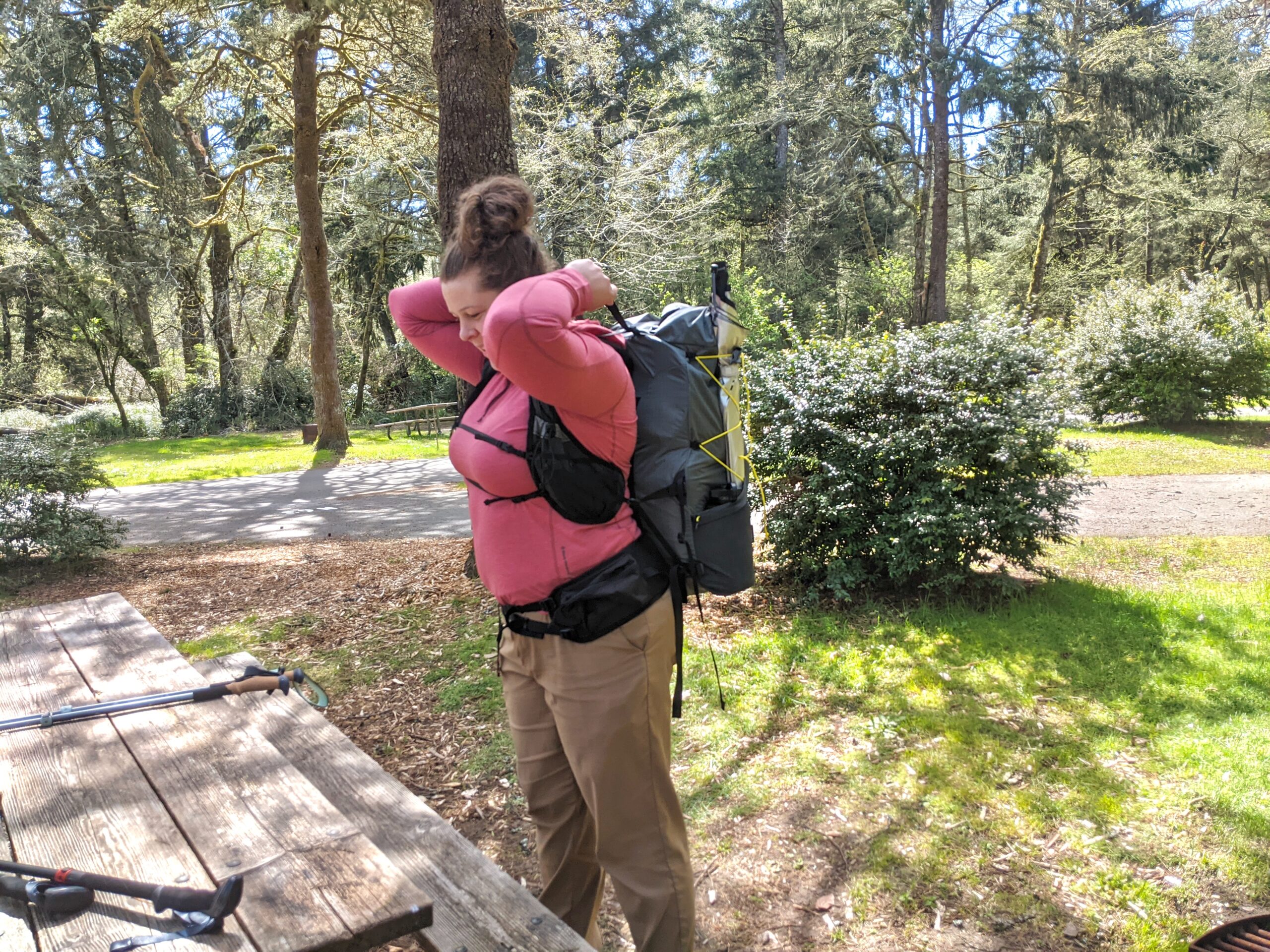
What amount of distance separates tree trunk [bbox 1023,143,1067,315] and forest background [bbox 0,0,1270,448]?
0.45 feet

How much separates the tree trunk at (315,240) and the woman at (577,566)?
11695 mm

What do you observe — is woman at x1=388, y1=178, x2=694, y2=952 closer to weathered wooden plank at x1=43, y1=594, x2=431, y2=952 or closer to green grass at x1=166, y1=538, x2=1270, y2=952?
weathered wooden plank at x1=43, y1=594, x2=431, y2=952

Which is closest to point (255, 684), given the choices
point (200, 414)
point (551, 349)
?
point (551, 349)

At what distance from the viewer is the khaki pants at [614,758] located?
2.03 m

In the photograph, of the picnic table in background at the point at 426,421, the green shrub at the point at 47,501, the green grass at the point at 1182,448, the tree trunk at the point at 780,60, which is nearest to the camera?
the green shrub at the point at 47,501

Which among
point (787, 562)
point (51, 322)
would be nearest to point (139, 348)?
point (51, 322)

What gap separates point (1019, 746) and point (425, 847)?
271 centimetres

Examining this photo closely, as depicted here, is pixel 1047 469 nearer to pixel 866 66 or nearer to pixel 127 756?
pixel 127 756

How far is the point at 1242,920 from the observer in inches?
99.4

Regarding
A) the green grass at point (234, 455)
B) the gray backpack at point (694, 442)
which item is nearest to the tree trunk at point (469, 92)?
the gray backpack at point (694, 442)

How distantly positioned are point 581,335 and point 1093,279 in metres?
31.8

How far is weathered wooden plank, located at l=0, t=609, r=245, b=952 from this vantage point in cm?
146

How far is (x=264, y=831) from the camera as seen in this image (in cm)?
175

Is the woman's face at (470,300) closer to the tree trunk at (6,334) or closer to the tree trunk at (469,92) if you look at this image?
the tree trunk at (469,92)
